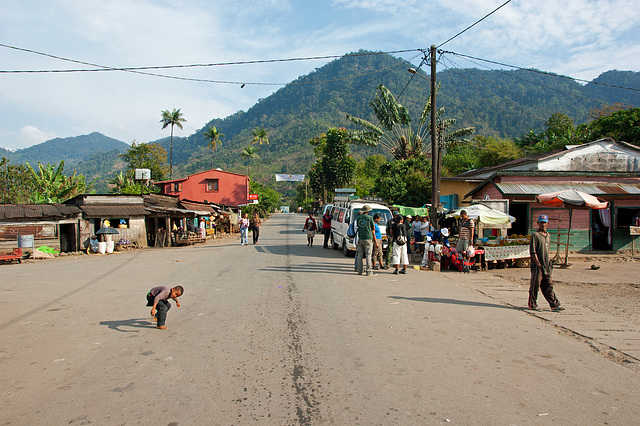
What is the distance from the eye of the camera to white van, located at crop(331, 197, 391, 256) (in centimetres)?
1695

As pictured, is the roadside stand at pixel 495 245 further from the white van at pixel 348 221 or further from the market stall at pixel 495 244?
the white van at pixel 348 221

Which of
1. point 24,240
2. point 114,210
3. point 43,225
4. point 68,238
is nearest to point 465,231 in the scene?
point 24,240

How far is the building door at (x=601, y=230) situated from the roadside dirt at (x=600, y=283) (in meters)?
A: 1.30

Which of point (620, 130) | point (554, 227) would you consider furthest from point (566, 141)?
point (554, 227)

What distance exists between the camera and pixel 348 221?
1775cm

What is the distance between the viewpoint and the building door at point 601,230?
59.9 feet

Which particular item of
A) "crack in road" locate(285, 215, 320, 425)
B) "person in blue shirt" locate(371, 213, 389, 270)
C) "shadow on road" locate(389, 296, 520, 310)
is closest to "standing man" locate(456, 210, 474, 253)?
"person in blue shirt" locate(371, 213, 389, 270)

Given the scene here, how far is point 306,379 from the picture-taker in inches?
184

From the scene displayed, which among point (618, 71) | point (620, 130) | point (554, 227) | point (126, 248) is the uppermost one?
point (618, 71)

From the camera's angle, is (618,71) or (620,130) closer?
(620,130)

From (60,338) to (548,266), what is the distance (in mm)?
8572

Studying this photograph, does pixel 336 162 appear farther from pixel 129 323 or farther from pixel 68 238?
pixel 129 323

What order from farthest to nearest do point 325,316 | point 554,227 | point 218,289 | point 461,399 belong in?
point 554,227 → point 218,289 → point 325,316 → point 461,399

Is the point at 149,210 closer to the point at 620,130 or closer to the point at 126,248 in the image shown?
the point at 126,248
